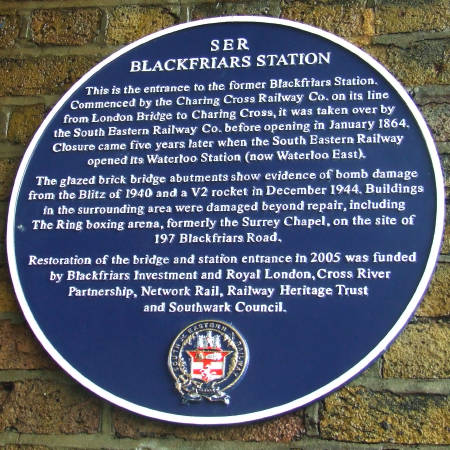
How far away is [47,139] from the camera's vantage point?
123 inches

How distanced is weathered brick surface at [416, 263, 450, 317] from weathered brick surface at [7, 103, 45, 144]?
68.6 inches

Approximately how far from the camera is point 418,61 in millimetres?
3047

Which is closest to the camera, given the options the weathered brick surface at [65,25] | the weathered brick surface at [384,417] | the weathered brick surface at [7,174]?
the weathered brick surface at [384,417]

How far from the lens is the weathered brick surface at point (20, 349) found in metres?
2.85

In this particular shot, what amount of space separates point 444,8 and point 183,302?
1.62 meters

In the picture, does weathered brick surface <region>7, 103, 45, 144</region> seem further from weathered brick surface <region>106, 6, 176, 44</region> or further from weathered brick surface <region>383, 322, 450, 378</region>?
weathered brick surface <region>383, 322, 450, 378</region>

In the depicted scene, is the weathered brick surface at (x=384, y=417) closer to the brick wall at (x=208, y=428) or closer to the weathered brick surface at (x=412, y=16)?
the brick wall at (x=208, y=428)

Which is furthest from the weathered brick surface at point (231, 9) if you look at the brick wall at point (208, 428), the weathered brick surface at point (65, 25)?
the weathered brick surface at point (65, 25)

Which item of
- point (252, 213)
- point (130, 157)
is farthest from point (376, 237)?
point (130, 157)

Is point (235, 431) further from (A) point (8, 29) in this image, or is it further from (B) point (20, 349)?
(A) point (8, 29)

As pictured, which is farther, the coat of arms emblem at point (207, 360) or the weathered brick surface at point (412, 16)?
the weathered brick surface at point (412, 16)

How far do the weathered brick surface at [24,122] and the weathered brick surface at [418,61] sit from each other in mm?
1420

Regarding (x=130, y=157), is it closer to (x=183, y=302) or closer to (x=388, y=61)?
(x=183, y=302)

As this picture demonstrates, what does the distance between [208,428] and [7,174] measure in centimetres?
135
